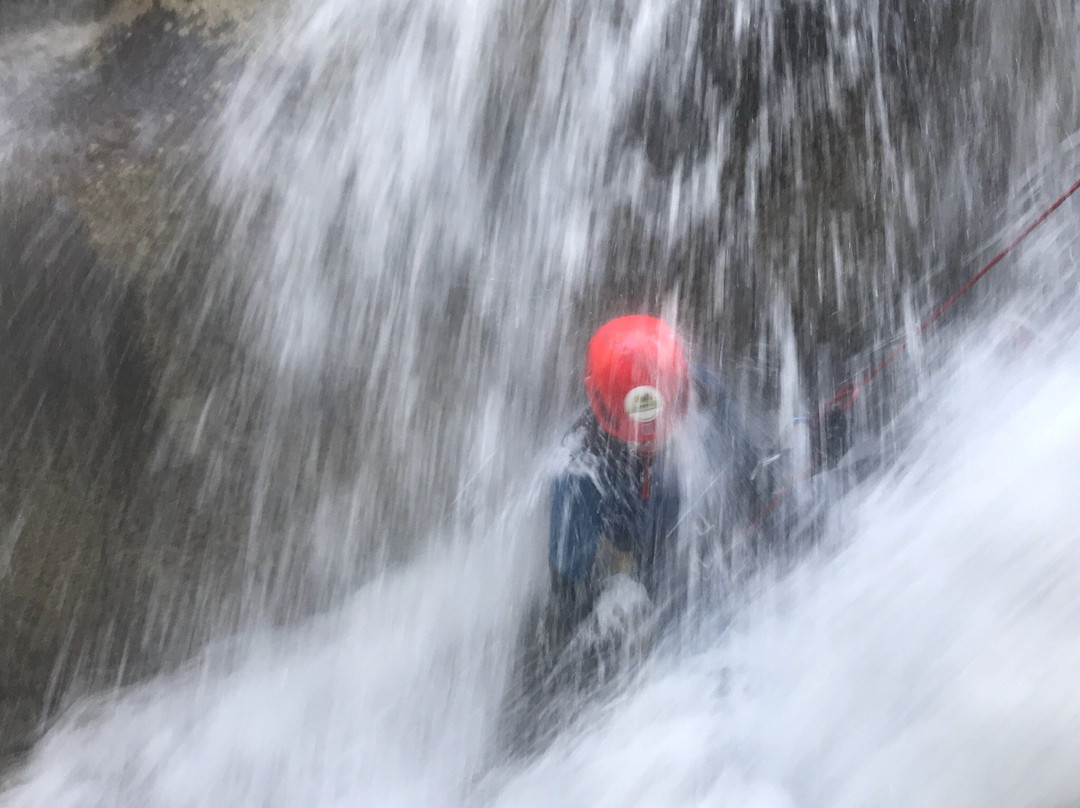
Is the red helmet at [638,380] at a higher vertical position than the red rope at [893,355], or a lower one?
higher

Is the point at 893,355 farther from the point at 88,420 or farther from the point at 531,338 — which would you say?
the point at 88,420

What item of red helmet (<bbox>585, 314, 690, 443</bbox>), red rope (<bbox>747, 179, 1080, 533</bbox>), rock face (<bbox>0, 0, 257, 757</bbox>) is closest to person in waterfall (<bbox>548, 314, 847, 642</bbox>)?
red helmet (<bbox>585, 314, 690, 443</bbox>)

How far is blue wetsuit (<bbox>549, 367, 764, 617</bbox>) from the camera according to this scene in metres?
2.92

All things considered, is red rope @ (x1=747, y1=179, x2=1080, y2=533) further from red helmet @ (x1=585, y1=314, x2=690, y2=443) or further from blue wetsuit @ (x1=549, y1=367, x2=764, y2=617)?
red helmet @ (x1=585, y1=314, x2=690, y2=443)

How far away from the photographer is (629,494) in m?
3.00

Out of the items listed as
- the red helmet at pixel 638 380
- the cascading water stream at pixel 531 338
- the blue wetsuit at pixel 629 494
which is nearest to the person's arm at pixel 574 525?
the blue wetsuit at pixel 629 494

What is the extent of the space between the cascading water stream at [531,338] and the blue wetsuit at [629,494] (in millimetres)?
210

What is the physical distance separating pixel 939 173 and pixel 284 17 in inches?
156

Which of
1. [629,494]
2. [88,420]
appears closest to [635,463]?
Answer: [629,494]

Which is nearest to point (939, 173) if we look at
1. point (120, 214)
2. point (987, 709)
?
point (987, 709)

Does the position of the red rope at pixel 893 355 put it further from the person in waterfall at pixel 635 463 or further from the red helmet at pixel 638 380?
the red helmet at pixel 638 380

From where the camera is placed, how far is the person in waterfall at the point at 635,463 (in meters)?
2.61

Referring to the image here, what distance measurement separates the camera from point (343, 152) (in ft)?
13.8

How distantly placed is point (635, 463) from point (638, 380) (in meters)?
0.41
